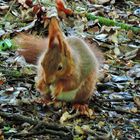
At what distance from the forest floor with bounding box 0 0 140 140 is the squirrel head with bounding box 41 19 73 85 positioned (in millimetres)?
398

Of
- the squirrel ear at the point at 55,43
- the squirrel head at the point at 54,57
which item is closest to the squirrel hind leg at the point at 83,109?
the squirrel head at the point at 54,57

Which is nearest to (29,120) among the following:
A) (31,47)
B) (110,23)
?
(31,47)

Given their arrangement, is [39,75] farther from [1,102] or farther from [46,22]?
[46,22]

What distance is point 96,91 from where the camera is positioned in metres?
4.61

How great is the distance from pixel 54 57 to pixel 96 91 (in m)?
0.97

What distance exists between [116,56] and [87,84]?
56.9 inches

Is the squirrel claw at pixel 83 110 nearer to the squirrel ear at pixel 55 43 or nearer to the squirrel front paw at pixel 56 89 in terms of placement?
the squirrel front paw at pixel 56 89

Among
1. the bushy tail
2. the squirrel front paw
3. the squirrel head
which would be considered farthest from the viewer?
the bushy tail

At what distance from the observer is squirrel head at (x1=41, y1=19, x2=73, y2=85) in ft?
12.2

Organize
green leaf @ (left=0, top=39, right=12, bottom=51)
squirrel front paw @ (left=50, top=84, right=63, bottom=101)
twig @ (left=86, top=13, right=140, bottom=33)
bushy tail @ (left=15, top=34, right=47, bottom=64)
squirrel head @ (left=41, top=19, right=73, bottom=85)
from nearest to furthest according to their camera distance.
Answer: squirrel head @ (left=41, top=19, right=73, bottom=85) → squirrel front paw @ (left=50, top=84, right=63, bottom=101) → bushy tail @ (left=15, top=34, right=47, bottom=64) → green leaf @ (left=0, top=39, right=12, bottom=51) → twig @ (left=86, top=13, right=140, bottom=33)

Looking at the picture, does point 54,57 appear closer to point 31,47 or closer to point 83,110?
point 83,110

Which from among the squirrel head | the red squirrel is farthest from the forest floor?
the squirrel head

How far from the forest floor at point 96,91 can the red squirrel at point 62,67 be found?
0.18 metres

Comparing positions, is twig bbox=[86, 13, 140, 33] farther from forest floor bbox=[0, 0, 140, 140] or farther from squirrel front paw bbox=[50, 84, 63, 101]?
squirrel front paw bbox=[50, 84, 63, 101]
